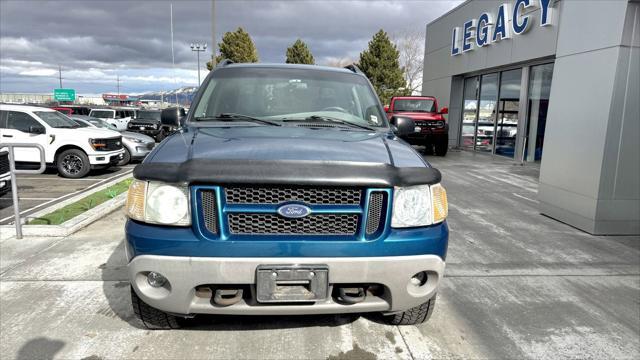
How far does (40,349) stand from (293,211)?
1.93 metres

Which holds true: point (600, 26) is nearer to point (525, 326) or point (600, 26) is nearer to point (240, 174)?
point (525, 326)

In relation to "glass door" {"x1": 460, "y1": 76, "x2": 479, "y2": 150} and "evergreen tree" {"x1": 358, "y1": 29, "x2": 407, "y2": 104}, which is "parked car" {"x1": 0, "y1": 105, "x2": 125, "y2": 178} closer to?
"glass door" {"x1": 460, "y1": 76, "x2": 479, "y2": 150}

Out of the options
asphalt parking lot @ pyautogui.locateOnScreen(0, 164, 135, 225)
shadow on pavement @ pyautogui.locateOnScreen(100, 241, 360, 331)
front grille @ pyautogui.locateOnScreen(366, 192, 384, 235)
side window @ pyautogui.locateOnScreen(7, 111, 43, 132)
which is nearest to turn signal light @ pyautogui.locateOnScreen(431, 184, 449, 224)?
front grille @ pyautogui.locateOnScreen(366, 192, 384, 235)

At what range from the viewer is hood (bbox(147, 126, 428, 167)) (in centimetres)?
232

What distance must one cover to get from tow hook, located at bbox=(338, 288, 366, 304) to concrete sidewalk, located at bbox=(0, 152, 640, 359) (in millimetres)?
514

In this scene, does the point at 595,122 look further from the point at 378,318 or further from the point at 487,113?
the point at 487,113

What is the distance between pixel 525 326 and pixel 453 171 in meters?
8.36

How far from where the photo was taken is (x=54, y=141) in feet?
31.4

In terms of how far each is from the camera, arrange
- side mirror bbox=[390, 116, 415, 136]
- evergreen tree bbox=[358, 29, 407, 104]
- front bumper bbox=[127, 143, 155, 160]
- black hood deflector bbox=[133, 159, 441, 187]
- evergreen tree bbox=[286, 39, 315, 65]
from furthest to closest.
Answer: evergreen tree bbox=[286, 39, 315, 65]
evergreen tree bbox=[358, 29, 407, 104]
front bumper bbox=[127, 143, 155, 160]
side mirror bbox=[390, 116, 415, 136]
black hood deflector bbox=[133, 159, 441, 187]

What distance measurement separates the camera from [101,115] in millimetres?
20953

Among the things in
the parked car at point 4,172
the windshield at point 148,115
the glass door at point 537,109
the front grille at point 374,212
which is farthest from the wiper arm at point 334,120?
the windshield at point 148,115

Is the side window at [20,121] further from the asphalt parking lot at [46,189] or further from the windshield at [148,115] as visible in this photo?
the windshield at [148,115]

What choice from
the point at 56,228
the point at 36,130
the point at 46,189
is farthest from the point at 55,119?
the point at 56,228

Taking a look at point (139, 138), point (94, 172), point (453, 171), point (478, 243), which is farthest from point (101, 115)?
point (478, 243)
